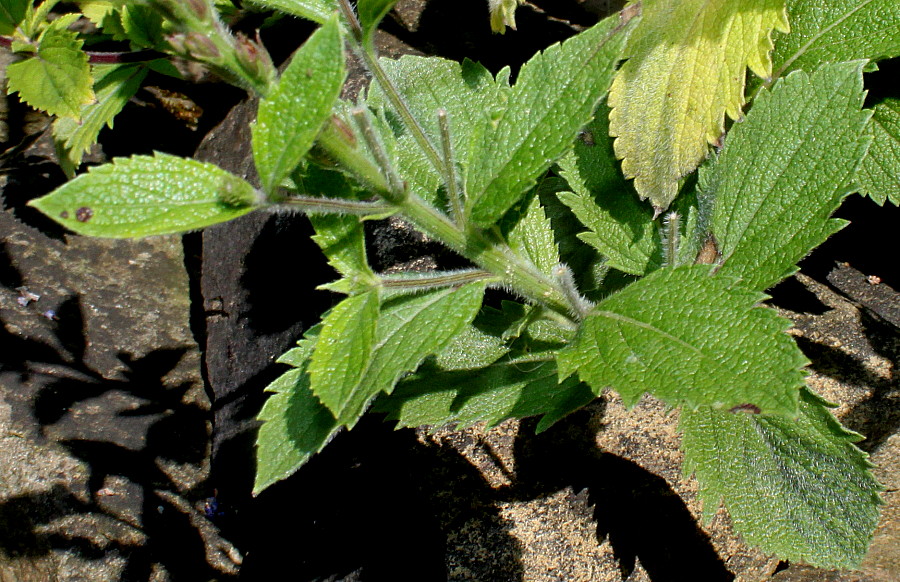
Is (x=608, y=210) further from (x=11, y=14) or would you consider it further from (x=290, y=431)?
(x=11, y=14)

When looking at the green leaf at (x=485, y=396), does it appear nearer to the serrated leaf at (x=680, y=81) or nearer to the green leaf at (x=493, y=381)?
the green leaf at (x=493, y=381)

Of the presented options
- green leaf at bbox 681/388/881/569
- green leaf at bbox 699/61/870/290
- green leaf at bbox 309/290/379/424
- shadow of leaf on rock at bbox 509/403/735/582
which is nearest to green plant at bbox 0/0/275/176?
green leaf at bbox 309/290/379/424

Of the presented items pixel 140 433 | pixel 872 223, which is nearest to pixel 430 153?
pixel 872 223

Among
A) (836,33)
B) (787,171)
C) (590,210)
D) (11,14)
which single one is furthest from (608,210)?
(11,14)

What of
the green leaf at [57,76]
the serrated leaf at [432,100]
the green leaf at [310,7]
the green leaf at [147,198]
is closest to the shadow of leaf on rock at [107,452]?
the green leaf at [57,76]

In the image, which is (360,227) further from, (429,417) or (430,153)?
(429,417)

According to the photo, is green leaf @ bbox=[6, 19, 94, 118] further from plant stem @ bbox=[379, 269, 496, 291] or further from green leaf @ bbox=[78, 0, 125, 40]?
plant stem @ bbox=[379, 269, 496, 291]
